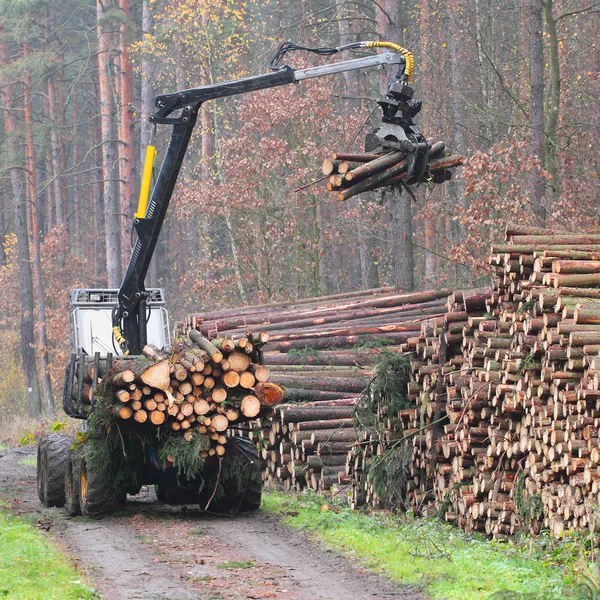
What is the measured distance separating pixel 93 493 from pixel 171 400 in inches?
67.8

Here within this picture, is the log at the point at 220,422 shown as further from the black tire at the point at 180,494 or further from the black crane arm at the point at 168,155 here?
the black crane arm at the point at 168,155

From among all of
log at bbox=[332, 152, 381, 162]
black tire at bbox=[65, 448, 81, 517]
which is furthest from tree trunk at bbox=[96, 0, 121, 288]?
log at bbox=[332, 152, 381, 162]

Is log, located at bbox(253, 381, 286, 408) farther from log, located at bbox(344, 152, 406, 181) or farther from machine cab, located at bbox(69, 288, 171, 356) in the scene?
machine cab, located at bbox(69, 288, 171, 356)

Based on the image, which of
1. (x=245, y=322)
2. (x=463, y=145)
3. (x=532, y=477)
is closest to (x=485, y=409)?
(x=532, y=477)

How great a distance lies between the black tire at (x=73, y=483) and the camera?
45.3ft

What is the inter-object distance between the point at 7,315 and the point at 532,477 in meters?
45.7

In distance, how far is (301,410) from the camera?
643 inches

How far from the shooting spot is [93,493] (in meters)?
13.5

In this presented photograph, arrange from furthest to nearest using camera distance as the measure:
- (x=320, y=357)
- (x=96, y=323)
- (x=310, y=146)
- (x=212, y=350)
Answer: (x=310, y=146) < (x=320, y=357) < (x=96, y=323) < (x=212, y=350)

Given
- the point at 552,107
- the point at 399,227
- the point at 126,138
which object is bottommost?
the point at 399,227

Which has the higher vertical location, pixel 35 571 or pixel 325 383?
pixel 325 383

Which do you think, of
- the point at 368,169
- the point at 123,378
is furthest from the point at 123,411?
the point at 368,169

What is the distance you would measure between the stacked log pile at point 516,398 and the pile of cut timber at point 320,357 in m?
1.75

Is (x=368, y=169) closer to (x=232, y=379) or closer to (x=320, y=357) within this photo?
(x=232, y=379)
